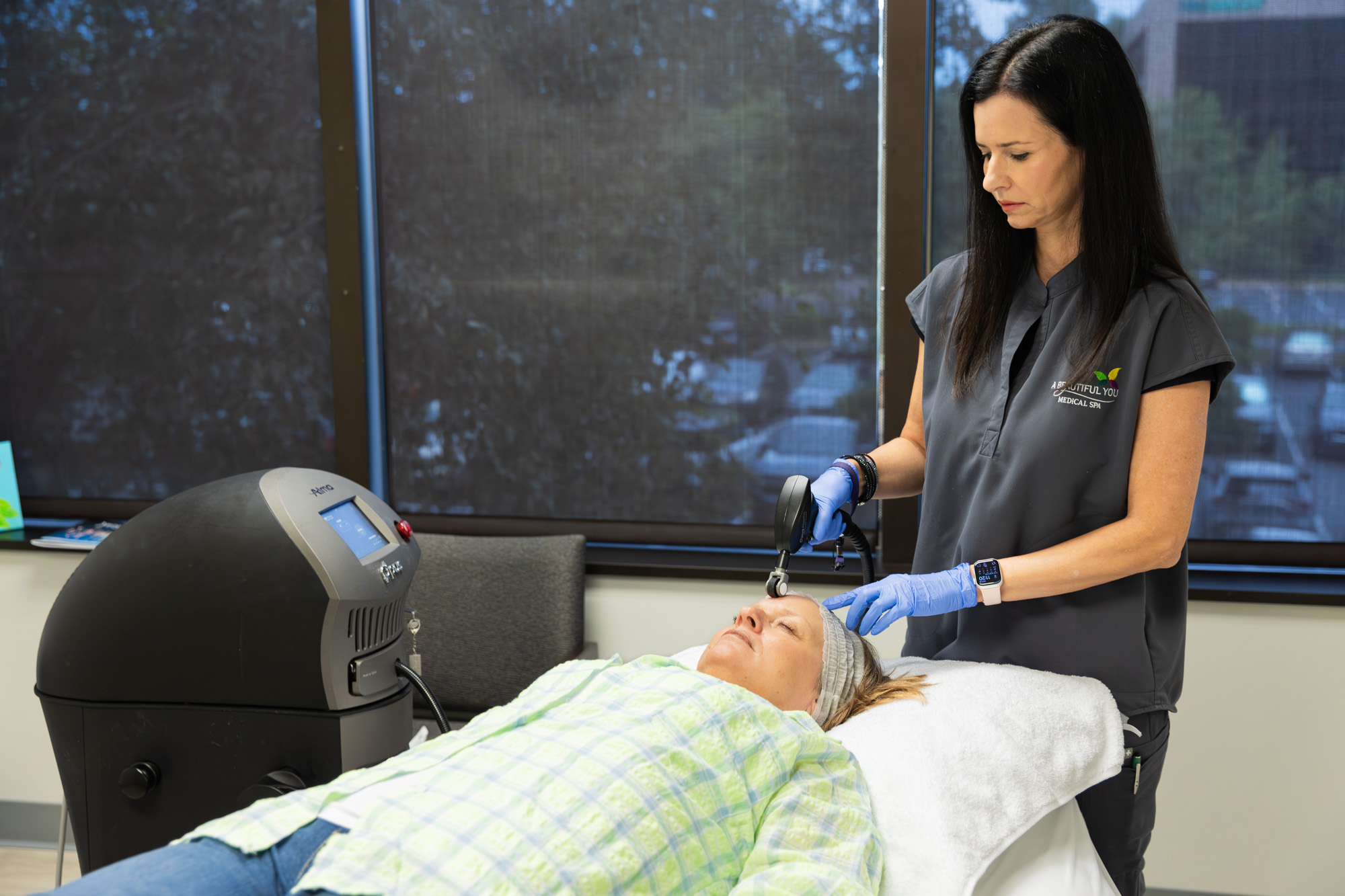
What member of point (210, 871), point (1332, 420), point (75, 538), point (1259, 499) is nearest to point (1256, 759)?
point (1259, 499)

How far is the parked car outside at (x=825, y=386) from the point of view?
220cm

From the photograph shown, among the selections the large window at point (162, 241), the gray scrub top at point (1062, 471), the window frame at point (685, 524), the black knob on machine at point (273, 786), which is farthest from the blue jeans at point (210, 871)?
the large window at point (162, 241)

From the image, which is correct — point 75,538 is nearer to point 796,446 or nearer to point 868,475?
point 796,446

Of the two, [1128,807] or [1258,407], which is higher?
[1258,407]

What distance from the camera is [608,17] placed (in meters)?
2.17

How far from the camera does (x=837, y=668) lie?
1376 mm

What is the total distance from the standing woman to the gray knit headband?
6cm

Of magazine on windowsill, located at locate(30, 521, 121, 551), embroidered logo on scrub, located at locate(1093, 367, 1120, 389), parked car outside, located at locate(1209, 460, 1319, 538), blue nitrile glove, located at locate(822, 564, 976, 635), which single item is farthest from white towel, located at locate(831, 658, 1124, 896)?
magazine on windowsill, located at locate(30, 521, 121, 551)

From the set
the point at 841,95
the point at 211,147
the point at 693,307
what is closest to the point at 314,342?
the point at 211,147

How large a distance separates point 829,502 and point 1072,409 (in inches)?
15.3

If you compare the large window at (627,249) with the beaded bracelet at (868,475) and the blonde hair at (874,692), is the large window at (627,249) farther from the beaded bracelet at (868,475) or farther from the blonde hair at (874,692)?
the blonde hair at (874,692)

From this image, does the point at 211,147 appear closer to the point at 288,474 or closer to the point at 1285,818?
the point at 288,474

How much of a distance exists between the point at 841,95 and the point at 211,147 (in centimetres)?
154

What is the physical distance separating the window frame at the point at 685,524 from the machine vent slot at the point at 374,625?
35.7 inches
